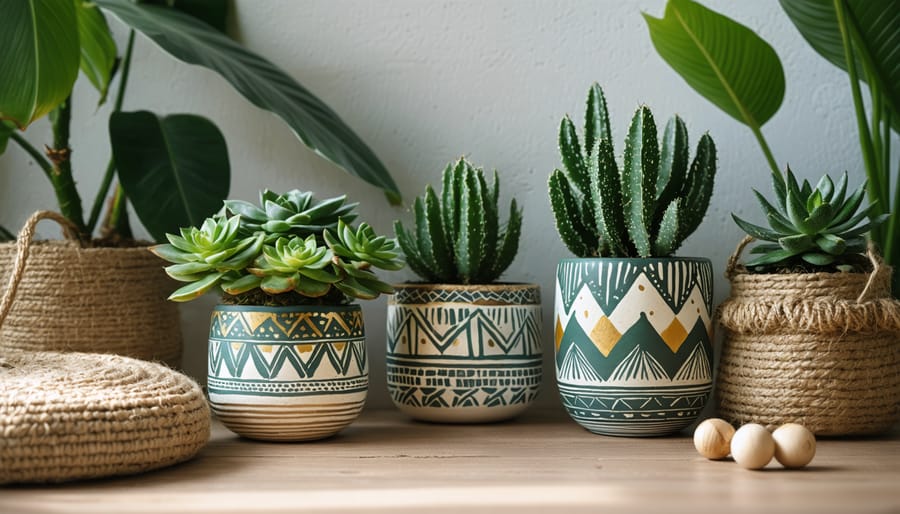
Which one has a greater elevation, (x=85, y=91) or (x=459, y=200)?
(x=85, y=91)

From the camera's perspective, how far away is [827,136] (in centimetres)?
117

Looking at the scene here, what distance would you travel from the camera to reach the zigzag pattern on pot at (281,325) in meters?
0.88

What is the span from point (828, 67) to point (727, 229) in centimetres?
27

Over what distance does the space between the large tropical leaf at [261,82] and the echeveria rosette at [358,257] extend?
5.6 inches

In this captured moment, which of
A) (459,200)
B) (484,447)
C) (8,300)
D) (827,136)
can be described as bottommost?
(484,447)

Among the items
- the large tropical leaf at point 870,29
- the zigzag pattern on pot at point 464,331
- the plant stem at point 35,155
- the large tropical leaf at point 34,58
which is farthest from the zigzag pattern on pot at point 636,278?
the plant stem at point 35,155

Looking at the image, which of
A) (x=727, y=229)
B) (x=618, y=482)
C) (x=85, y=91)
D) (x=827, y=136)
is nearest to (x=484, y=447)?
(x=618, y=482)

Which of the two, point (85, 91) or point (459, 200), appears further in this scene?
point (85, 91)

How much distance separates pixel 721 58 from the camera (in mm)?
1055

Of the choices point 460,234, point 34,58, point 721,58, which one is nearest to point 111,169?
point 34,58

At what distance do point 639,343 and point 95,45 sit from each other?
0.85 m

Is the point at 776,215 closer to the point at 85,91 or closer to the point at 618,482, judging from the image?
the point at 618,482

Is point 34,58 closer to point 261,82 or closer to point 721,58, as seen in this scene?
point 261,82

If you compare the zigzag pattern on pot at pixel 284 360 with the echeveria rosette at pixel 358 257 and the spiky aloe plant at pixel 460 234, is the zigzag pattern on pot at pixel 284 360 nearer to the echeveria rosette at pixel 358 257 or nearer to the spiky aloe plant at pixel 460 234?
the echeveria rosette at pixel 358 257
